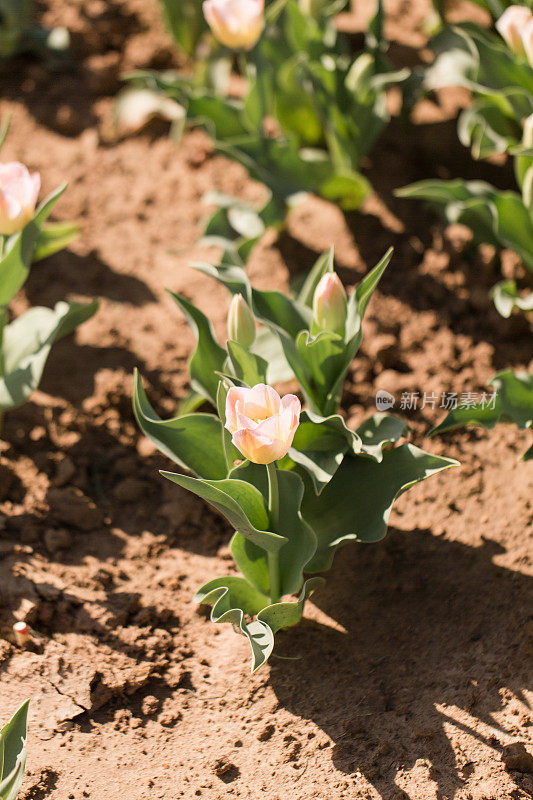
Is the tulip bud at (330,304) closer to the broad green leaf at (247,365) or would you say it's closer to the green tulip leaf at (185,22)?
the broad green leaf at (247,365)

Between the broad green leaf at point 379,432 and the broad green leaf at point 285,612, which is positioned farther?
the broad green leaf at point 379,432

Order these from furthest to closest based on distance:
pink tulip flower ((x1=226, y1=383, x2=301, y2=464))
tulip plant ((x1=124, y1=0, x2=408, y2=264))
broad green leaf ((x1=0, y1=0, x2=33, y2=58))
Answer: broad green leaf ((x1=0, y1=0, x2=33, y2=58)) → tulip plant ((x1=124, y1=0, x2=408, y2=264)) → pink tulip flower ((x1=226, y1=383, x2=301, y2=464))

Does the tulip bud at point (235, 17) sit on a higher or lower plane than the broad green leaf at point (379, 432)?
higher

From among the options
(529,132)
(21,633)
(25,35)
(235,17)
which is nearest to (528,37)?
(529,132)

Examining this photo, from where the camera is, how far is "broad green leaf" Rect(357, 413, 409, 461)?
229 centimetres

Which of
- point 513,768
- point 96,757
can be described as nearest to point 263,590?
point 96,757

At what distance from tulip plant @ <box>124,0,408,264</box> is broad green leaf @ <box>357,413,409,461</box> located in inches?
37.7

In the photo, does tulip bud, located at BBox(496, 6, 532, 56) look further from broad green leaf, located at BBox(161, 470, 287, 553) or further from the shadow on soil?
broad green leaf, located at BBox(161, 470, 287, 553)

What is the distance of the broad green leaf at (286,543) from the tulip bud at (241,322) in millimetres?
355

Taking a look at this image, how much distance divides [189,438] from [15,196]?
0.82 meters

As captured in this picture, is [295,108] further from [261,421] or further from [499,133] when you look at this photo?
[261,421]

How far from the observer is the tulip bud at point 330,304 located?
231 cm

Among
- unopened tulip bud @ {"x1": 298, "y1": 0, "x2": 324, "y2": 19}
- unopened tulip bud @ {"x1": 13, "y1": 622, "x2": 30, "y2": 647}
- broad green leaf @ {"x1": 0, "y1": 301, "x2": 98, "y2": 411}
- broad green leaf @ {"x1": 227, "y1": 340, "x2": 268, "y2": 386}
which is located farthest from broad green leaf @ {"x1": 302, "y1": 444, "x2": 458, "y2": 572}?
unopened tulip bud @ {"x1": 298, "y1": 0, "x2": 324, "y2": 19}

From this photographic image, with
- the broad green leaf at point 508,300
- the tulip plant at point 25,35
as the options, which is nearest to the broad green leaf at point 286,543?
the broad green leaf at point 508,300
